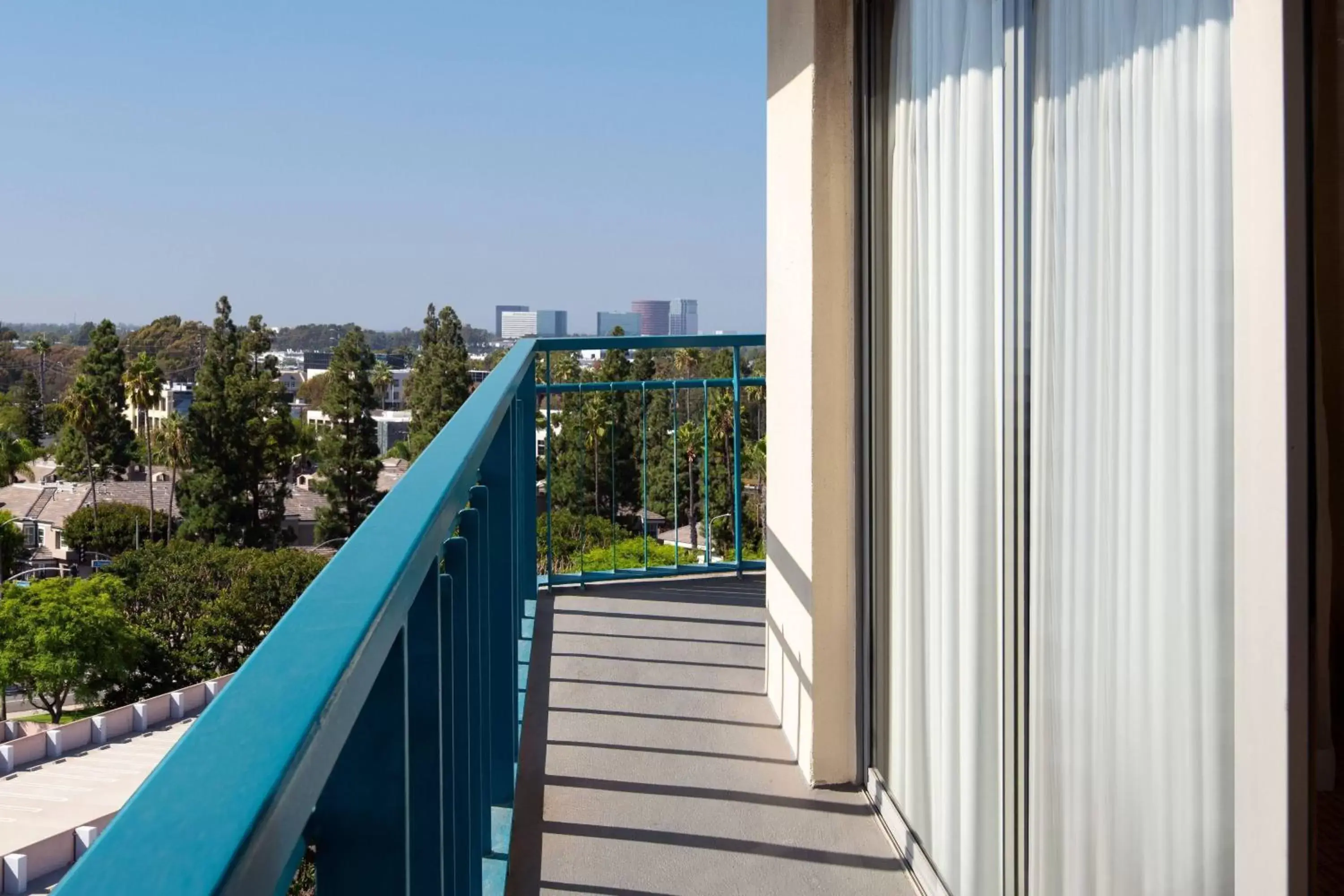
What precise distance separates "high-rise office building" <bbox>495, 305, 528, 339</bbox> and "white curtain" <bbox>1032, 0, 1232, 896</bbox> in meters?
86.7

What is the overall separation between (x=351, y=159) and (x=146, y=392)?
144 ft

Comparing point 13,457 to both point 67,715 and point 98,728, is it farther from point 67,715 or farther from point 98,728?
point 98,728

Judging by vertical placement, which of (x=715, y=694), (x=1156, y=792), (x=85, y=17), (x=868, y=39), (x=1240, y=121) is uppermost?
(x=85, y=17)

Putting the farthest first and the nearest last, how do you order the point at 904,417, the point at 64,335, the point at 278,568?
the point at 64,335 → the point at 278,568 → the point at 904,417

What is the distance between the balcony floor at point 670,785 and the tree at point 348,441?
45.1 metres

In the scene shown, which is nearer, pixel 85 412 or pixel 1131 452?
pixel 1131 452

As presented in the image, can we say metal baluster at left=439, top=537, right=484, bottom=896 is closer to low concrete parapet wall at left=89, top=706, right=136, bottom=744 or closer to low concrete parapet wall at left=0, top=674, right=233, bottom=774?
low concrete parapet wall at left=0, top=674, right=233, bottom=774

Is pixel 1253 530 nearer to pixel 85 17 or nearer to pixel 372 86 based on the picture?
pixel 372 86

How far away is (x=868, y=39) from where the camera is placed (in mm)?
2525

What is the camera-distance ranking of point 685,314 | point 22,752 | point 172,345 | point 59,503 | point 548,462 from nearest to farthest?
point 548,462
point 22,752
point 59,503
point 172,345
point 685,314

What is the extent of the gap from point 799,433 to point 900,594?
60 cm

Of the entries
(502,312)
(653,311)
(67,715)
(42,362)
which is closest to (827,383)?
(67,715)

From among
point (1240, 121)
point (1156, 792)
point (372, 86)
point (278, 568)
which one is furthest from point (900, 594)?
point (372, 86)

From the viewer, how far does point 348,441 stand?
48344mm
